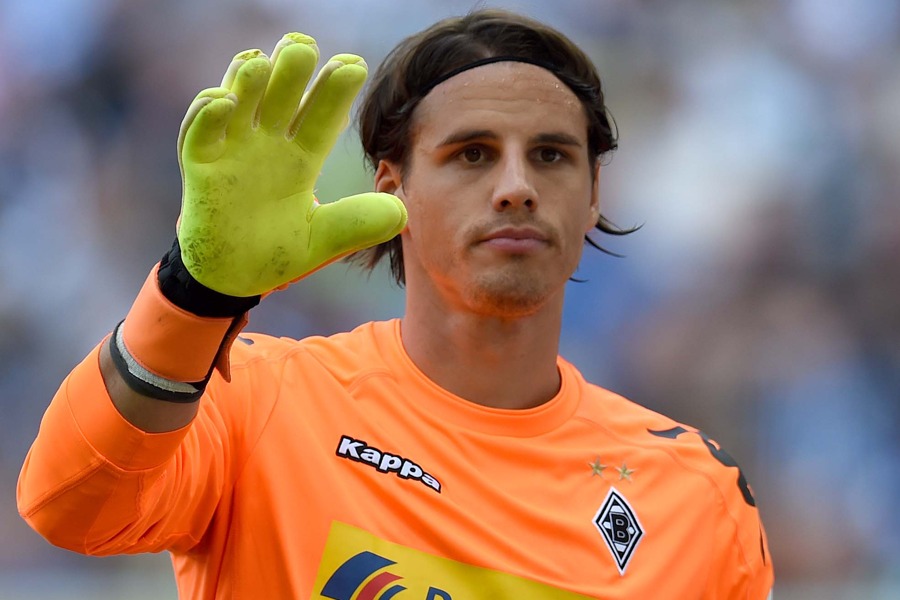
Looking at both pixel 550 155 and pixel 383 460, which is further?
pixel 550 155

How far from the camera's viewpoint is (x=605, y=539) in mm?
2533

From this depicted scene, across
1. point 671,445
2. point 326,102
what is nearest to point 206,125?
point 326,102

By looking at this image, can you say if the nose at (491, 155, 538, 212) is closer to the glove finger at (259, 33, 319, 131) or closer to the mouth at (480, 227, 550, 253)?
the mouth at (480, 227, 550, 253)

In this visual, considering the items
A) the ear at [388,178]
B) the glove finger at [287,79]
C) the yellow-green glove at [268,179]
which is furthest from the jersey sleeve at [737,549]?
the glove finger at [287,79]

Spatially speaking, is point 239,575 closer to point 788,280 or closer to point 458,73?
point 458,73

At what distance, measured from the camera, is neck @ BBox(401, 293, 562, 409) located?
274 centimetres

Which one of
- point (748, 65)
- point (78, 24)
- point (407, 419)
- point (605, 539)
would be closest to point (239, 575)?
point (407, 419)

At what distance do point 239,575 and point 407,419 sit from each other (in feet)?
1.74

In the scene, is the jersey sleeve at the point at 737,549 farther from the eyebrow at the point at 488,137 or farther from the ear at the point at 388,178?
the ear at the point at 388,178

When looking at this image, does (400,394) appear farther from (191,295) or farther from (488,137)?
(191,295)

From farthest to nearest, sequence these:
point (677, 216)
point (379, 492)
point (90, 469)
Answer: point (677, 216)
point (379, 492)
point (90, 469)

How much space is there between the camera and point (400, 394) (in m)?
2.63

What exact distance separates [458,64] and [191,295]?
4.42 feet

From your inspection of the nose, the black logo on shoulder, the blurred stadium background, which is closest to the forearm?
the nose
